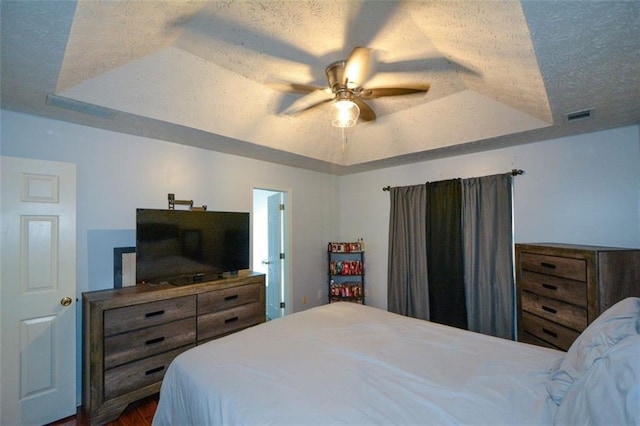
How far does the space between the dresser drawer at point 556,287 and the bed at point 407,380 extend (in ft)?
2.61

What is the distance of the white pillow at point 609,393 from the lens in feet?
2.73

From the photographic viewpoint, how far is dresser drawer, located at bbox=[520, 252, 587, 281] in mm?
2041

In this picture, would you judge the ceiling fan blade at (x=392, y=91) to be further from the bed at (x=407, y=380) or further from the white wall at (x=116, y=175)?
the white wall at (x=116, y=175)

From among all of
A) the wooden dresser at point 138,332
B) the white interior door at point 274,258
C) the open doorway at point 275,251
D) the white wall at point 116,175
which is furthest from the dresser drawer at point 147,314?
the white interior door at point 274,258

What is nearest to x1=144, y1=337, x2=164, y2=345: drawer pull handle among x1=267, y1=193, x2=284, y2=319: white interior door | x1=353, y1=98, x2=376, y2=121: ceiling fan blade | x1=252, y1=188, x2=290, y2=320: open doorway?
x1=252, y1=188, x2=290, y2=320: open doorway

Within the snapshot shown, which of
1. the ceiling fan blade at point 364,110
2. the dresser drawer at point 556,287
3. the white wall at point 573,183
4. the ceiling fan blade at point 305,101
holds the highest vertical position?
the ceiling fan blade at point 305,101

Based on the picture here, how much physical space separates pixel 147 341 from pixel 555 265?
337 centimetres

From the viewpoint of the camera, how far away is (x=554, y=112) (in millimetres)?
2215

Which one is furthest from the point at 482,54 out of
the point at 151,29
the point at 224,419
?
the point at 224,419

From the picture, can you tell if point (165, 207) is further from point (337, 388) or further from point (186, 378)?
point (337, 388)

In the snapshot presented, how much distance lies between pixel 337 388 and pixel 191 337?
182 centimetres

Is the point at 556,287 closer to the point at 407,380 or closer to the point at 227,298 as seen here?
the point at 407,380

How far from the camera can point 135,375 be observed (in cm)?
220

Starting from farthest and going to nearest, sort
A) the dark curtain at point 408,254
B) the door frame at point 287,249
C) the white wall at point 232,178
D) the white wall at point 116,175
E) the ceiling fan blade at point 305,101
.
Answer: the door frame at point 287,249 → the dark curtain at point 408,254 → the ceiling fan blade at point 305,101 → the white wall at point 232,178 → the white wall at point 116,175
